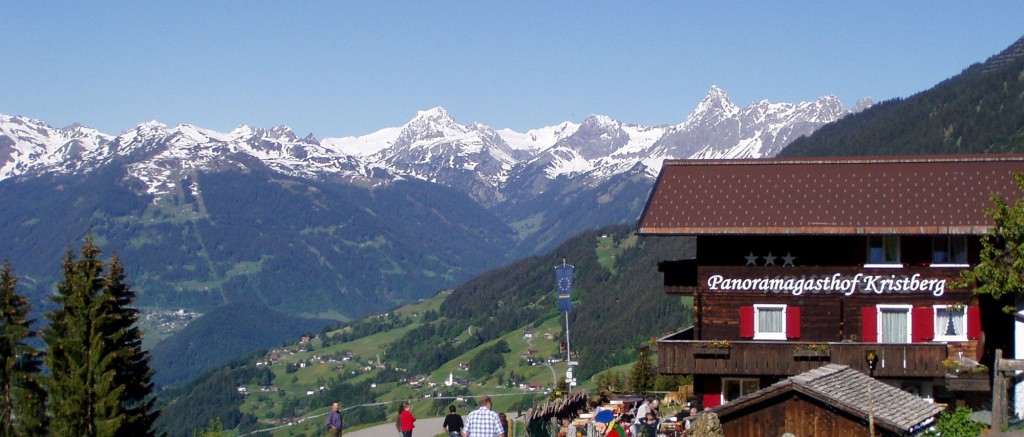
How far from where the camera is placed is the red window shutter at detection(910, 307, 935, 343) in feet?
149

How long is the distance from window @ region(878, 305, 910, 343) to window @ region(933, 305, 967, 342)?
107 centimetres

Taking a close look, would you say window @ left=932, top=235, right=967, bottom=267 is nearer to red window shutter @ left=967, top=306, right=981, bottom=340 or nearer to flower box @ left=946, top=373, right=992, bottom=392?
red window shutter @ left=967, top=306, right=981, bottom=340

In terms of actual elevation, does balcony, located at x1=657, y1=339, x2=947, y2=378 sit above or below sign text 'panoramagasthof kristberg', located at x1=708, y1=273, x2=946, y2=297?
below

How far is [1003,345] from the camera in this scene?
4572cm

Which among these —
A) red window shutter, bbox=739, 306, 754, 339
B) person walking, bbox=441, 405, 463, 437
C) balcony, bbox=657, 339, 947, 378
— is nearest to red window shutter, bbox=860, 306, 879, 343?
balcony, bbox=657, 339, 947, 378

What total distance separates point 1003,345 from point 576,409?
16196 millimetres

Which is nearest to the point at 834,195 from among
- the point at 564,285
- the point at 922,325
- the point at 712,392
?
the point at 922,325

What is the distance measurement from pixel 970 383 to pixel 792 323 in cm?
687

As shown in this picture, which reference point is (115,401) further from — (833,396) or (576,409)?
(833,396)

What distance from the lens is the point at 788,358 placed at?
45.1 metres

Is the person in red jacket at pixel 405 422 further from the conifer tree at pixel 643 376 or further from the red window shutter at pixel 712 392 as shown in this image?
the conifer tree at pixel 643 376

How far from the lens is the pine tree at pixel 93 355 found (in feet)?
163

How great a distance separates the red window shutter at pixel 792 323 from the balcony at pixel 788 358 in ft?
4.61

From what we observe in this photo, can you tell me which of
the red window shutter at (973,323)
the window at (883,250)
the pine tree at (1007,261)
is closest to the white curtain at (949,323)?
the red window shutter at (973,323)
